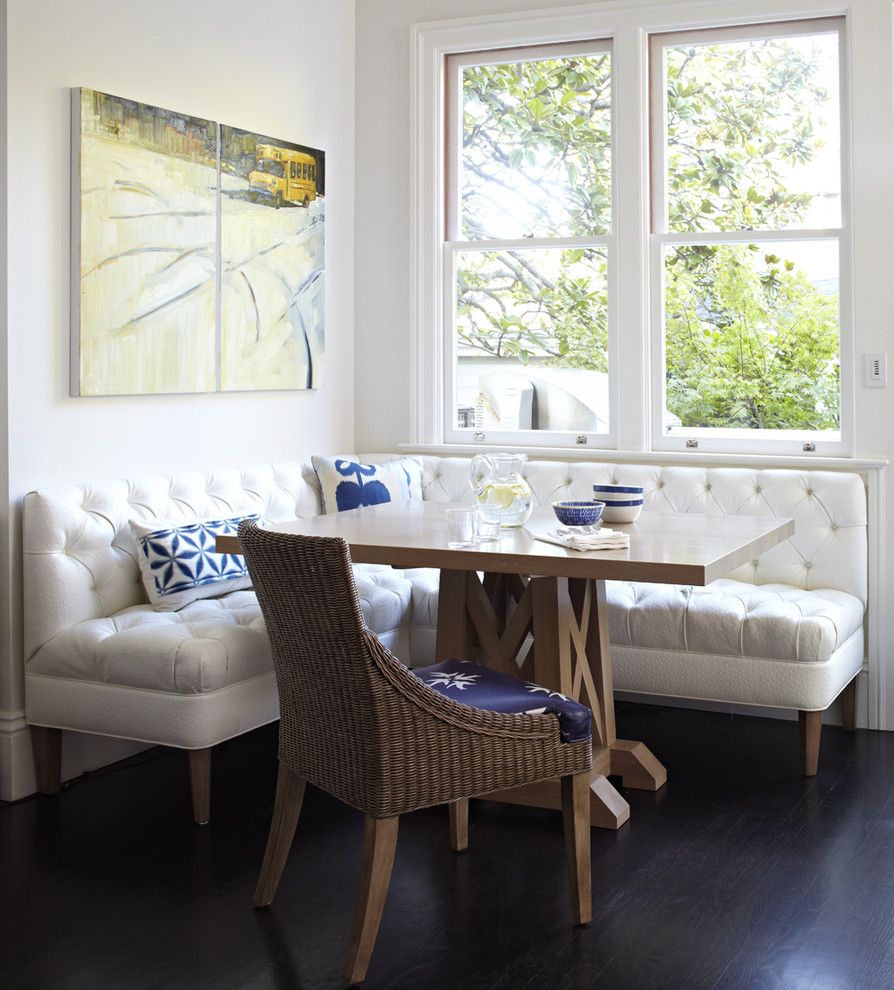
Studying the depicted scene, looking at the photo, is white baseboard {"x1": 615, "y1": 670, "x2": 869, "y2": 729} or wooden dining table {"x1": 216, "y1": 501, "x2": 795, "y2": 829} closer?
wooden dining table {"x1": 216, "y1": 501, "x2": 795, "y2": 829}

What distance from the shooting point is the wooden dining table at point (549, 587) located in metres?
2.87

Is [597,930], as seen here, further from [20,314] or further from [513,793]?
[20,314]

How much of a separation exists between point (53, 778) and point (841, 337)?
298cm

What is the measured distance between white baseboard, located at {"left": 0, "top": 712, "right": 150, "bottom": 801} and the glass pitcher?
55.2 inches

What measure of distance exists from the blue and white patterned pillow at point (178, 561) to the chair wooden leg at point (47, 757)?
47 cm

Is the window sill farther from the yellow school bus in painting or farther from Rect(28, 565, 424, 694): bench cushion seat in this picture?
Rect(28, 565, 424, 694): bench cushion seat

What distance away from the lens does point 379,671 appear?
235 centimetres

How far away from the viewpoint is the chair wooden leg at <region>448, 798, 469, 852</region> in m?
3.06

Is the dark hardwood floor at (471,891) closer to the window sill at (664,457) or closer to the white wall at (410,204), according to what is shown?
the window sill at (664,457)

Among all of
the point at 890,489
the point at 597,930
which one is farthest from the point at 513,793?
the point at 890,489

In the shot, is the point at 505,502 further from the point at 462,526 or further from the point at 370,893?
the point at 370,893

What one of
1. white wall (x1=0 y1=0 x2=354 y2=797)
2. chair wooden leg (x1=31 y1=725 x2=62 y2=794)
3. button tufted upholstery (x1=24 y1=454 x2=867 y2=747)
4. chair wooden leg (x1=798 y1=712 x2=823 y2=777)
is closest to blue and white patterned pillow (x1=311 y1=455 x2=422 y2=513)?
button tufted upholstery (x1=24 y1=454 x2=867 y2=747)

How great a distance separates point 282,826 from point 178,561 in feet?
3.79

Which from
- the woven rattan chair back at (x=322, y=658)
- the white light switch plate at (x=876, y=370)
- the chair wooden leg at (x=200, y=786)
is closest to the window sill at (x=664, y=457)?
the white light switch plate at (x=876, y=370)
